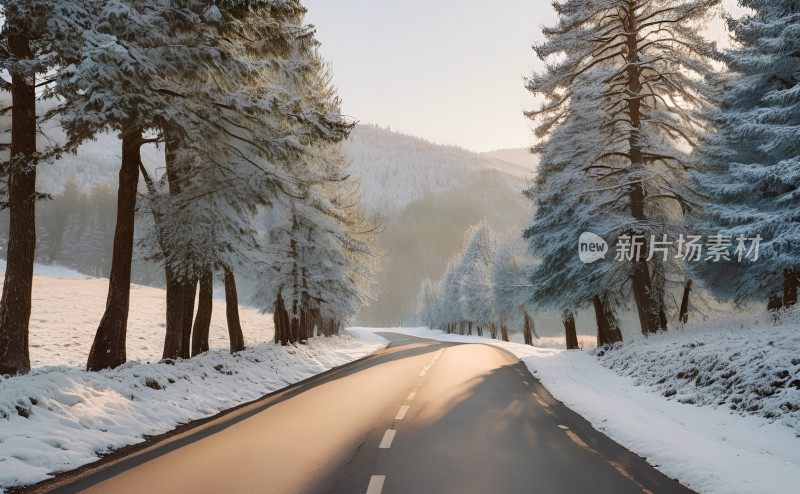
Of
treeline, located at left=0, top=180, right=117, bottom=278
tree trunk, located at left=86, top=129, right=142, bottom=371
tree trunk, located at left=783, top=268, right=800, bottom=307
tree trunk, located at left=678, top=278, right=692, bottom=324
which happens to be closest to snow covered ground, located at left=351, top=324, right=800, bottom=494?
tree trunk, located at left=783, top=268, right=800, bottom=307

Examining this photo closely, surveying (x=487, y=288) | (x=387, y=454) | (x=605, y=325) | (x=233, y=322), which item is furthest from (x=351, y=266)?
(x=487, y=288)

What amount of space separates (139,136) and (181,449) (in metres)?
7.19

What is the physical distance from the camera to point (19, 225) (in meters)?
9.70

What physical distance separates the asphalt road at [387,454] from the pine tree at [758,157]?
8287 mm

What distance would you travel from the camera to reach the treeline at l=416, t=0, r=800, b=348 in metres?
15.1

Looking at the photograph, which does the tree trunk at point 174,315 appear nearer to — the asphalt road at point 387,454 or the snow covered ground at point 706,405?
the asphalt road at point 387,454

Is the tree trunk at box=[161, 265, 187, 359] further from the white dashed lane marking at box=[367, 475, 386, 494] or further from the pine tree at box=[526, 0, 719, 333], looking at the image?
the pine tree at box=[526, 0, 719, 333]

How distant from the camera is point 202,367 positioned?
41.1 ft

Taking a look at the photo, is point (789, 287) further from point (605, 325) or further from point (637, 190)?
point (605, 325)

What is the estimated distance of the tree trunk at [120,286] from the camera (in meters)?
10.6

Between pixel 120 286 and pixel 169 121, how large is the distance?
148 inches

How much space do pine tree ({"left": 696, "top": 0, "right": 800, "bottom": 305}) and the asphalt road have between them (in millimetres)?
8287

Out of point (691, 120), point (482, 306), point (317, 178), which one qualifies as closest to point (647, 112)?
point (691, 120)

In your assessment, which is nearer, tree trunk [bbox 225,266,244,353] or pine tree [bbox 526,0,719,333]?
pine tree [bbox 526,0,719,333]
